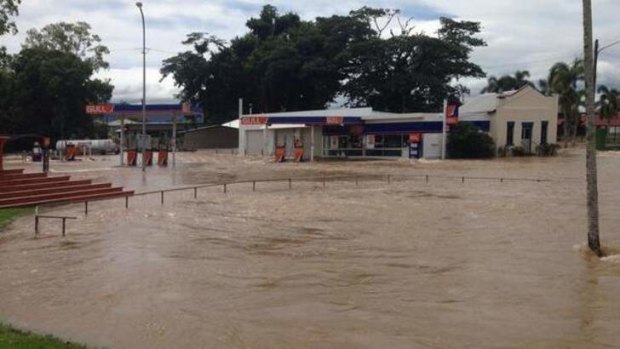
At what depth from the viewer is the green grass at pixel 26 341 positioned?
6422 millimetres

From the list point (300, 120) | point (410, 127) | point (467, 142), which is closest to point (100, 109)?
point (300, 120)

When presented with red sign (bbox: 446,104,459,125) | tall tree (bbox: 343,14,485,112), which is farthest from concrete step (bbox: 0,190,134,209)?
tall tree (bbox: 343,14,485,112)

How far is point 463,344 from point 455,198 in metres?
16.8

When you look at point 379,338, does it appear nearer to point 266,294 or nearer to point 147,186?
point 266,294

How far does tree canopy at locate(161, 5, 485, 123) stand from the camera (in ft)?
225

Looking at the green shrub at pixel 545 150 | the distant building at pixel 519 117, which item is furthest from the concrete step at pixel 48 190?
the green shrub at pixel 545 150

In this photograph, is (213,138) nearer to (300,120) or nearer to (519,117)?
(300,120)

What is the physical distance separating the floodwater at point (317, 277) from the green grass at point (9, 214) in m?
0.55

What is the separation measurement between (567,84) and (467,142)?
29.0 meters

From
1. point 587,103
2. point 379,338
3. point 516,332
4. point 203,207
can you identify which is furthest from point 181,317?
point 203,207

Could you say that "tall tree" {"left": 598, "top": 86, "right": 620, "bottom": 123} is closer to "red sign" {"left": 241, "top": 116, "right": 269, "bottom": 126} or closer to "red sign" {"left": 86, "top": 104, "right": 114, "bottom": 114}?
"red sign" {"left": 241, "top": 116, "right": 269, "bottom": 126}

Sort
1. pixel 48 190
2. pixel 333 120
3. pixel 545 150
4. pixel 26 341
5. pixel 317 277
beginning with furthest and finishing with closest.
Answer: pixel 545 150 → pixel 333 120 → pixel 48 190 → pixel 317 277 → pixel 26 341

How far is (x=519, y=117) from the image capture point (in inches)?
2261

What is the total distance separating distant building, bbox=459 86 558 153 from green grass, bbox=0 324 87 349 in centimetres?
5253
